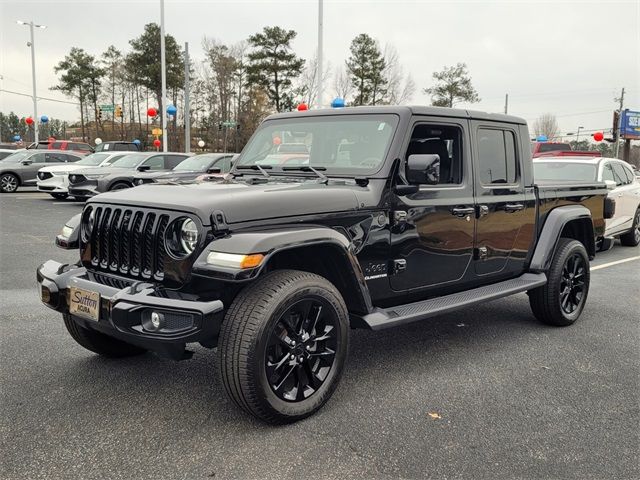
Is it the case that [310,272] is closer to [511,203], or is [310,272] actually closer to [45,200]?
[511,203]

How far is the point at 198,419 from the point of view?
3.33 meters

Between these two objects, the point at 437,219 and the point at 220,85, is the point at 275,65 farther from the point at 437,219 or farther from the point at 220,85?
the point at 437,219

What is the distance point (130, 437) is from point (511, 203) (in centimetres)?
337

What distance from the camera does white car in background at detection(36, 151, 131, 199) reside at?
17.5 meters

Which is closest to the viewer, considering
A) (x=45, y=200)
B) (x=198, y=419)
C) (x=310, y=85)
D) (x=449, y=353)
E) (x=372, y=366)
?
(x=198, y=419)

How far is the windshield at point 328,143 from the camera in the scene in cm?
402

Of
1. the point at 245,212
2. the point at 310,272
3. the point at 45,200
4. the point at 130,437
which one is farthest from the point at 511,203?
the point at 45,200

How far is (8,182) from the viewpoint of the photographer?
2017 centimetres

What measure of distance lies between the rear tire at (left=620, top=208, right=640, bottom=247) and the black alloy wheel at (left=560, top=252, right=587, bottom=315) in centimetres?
626

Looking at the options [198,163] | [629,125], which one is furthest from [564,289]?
[629,125]

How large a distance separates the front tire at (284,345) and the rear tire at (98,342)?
143 cm

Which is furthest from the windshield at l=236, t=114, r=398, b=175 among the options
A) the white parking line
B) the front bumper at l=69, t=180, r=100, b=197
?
the front bumper at l=69, t=180, r=100, b=197

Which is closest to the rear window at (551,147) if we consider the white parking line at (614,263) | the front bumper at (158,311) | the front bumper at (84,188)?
the white parking line at (614,263)

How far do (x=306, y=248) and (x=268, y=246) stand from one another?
1.34 feet
